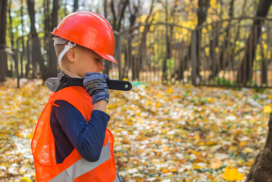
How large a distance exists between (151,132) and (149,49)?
173 inches

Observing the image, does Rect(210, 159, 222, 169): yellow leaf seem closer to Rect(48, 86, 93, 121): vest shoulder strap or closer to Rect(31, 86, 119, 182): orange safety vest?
Rect(31, 86, 119, 182): orange safety vest

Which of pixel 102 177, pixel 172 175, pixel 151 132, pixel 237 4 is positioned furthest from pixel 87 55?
pixel 237 4

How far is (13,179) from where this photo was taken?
2.61 meters

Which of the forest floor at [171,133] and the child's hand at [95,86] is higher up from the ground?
the child's hand at [95,86]

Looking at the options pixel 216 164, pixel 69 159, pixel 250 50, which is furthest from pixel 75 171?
pixel 250 50

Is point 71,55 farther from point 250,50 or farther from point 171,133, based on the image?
point 250,50

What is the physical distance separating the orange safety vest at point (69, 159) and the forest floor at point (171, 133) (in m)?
1.57

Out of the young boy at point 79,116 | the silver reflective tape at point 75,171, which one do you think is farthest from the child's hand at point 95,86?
the silver reflective tape at point 75,171

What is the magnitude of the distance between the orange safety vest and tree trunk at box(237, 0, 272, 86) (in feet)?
22.7

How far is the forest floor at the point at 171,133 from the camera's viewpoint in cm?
288

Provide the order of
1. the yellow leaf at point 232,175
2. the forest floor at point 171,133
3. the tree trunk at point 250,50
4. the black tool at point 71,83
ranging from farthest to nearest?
the tree trunk at point 250,50, the forest floor at point 171,133, the yellow leaf at point 232,175, the black tool at point 71,83

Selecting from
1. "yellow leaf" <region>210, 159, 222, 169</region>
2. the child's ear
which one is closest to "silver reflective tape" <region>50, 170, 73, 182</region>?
the child's ear

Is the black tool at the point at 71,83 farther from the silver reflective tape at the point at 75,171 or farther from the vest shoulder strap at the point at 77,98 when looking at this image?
the silver reflective tape at the point at 75,171

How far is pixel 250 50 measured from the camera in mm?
7332
